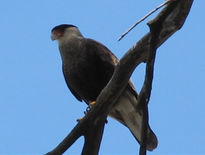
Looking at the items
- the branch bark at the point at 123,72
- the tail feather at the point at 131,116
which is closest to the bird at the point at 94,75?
the tail feather at the point at 131,116

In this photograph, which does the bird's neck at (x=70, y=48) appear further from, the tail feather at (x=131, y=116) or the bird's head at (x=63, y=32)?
the tail feather at (x=131, y=116)

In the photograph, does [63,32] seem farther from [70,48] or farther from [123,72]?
[123,72]

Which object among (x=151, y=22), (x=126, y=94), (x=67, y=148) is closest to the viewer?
(x=151, y=22)

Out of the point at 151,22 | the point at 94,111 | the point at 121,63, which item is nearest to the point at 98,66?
the point at 94,111

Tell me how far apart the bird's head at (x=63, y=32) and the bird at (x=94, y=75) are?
12cm

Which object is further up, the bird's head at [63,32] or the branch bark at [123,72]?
the bird's head at [63,32]

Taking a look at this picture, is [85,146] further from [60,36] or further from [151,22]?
[60,36]

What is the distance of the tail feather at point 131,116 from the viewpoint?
4.91 meters

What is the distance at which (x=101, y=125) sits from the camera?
13.5ft

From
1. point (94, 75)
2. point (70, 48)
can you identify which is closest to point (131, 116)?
point (94, 75)

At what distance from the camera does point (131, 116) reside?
5.10 m

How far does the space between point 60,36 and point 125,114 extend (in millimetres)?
1503

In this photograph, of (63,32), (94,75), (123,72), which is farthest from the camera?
(63,32)

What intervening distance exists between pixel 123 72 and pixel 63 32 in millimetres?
2566
